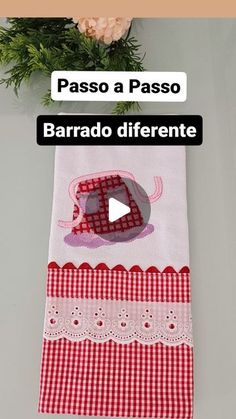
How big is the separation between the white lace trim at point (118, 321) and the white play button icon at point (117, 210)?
0.14 m


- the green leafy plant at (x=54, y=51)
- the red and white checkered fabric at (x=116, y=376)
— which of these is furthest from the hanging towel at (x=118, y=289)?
the green leafy plant at (x=54, y=51)

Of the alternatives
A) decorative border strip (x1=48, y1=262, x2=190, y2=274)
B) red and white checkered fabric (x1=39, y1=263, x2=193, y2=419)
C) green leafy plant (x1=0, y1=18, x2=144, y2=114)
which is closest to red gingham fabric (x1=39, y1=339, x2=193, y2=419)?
red and white checkered fabric (x1=39, y1=263, x2=193, y2=419)

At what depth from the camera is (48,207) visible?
1070 millimetres

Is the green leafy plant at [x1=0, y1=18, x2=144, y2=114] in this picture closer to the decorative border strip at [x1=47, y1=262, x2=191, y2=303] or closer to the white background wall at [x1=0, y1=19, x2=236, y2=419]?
the white background wall at [x1=0, y1=19, x2=236, y2=419]

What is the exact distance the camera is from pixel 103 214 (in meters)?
1.03

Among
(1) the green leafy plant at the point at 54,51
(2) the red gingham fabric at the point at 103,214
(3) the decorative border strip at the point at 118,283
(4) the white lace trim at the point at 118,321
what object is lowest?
(4) the white lace trim at the point at 118,321

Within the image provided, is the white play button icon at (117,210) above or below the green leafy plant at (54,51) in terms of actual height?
below

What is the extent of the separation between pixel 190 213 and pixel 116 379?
315 mm

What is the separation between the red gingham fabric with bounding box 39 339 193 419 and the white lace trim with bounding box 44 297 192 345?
12mm

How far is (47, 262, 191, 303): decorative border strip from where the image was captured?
0.99 m

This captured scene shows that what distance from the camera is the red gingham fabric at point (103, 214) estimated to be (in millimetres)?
1020

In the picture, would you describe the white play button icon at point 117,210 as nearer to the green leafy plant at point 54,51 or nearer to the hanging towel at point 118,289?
the hanging towel at point 118,289

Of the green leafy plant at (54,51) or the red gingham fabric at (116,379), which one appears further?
the green leafy plant at (54,51)

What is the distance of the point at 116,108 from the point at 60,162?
144mm
